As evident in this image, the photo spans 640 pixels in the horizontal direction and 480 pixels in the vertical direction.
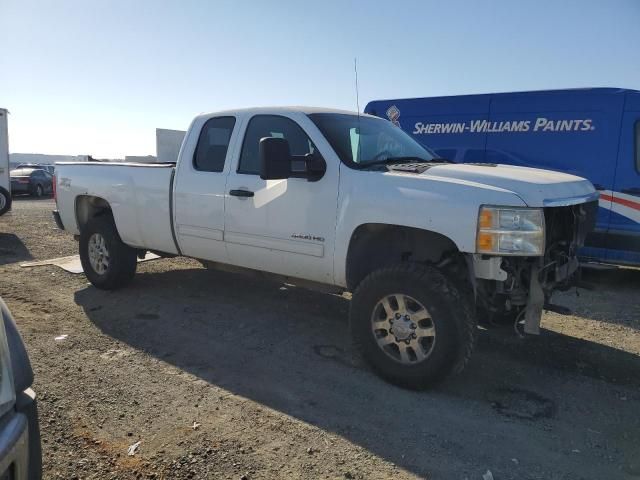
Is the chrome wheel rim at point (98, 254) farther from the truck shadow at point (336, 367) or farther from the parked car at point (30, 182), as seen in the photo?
the parked car at point (30, 182)

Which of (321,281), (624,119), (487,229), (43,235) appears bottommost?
(43,235)

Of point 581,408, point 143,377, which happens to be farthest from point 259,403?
point 581,408

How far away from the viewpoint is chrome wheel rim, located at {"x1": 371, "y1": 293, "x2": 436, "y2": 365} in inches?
144

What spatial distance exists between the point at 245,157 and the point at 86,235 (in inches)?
101

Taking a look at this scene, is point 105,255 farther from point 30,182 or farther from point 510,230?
point 30,182

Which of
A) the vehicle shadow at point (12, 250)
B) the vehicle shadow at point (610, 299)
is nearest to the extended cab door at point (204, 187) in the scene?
the vehicle shadow at point (610, 299)

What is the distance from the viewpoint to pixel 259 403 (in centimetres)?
349

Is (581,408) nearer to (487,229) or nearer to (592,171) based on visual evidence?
(487,229)

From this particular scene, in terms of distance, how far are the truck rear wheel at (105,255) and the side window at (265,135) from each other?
82.0 inches

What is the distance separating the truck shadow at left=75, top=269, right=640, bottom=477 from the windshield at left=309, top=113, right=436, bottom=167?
1663 mm

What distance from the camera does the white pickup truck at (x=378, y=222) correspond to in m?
3.49

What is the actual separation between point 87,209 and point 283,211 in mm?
3254

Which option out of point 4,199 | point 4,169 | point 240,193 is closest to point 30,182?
point 4,169

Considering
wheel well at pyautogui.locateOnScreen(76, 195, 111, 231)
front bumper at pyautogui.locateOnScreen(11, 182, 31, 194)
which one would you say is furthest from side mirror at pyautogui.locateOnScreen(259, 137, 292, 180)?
front bumper at pyautogui.locateOnScreen(11, 182, 31, 194)
